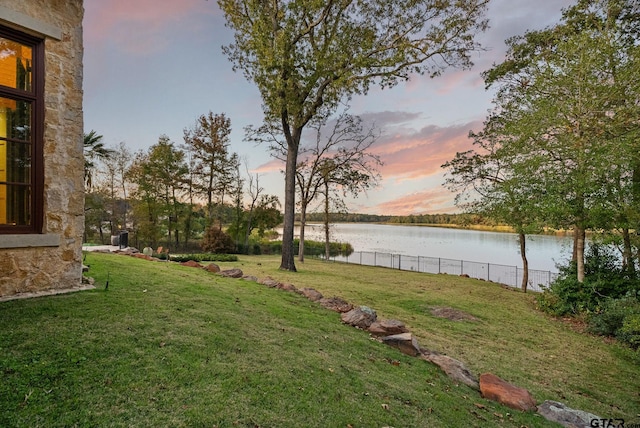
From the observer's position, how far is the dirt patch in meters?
7.32

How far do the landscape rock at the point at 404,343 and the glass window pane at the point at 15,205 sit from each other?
4.85 metres

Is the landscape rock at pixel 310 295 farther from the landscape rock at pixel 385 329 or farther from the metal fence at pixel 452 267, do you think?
the metal fence at pixel 452 267

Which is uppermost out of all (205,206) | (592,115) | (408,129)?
(408,129)

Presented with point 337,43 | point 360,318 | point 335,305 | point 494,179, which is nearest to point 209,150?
point 337,43

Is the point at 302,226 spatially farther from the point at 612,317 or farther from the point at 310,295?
the point at 612,317

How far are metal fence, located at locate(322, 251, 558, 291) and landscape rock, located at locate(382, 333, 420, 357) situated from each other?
542 inches

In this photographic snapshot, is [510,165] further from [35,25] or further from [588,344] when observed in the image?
[35,25]

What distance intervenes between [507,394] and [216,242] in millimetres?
19290

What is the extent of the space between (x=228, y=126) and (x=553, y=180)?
863 inches

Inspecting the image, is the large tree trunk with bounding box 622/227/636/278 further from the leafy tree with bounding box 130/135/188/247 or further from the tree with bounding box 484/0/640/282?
the leafy tree with bounding box 130/135/188/247

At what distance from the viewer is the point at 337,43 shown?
1155cm

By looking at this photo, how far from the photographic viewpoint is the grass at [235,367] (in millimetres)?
2127

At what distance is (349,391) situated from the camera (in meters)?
2.94

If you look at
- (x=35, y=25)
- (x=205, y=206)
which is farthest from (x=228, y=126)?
(x=35, y=25)
